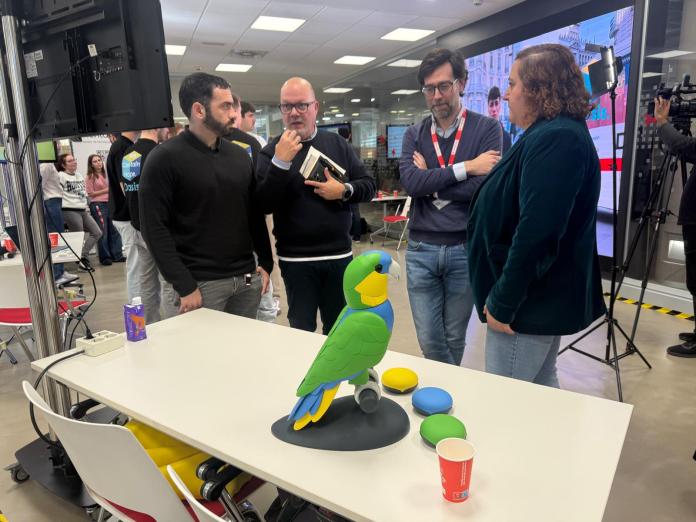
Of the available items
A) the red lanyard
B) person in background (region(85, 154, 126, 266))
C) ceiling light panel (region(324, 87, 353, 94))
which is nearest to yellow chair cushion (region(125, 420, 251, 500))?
the red lanyard

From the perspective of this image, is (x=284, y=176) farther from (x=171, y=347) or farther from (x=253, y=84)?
(x=253, y=84)

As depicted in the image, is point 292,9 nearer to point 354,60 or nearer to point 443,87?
point 354,60

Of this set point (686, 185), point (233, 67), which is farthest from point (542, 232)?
point (233, 67)

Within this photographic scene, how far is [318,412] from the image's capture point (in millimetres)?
1035

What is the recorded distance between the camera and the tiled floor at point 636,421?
1835mm

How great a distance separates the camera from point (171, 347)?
1.56m

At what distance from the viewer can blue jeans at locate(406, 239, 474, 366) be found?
1.96m

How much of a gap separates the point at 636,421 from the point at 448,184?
1574mm

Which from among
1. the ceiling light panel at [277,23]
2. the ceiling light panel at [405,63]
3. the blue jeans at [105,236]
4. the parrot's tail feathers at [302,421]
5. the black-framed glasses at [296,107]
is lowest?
the blue jeans at [105,236]

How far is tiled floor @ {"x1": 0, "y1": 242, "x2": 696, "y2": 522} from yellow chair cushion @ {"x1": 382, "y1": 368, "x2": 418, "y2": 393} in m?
0.27

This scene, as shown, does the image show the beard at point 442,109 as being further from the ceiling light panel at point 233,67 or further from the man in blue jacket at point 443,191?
the ceiling light panel at point 233,67

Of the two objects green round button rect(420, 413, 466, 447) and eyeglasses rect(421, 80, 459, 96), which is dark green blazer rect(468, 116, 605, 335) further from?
eyeglasses rect(421, 80, 459, 96)

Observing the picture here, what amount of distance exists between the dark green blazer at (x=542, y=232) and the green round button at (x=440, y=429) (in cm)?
46

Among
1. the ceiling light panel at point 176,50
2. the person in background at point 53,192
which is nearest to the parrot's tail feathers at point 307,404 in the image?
the person in background at point 53,192
